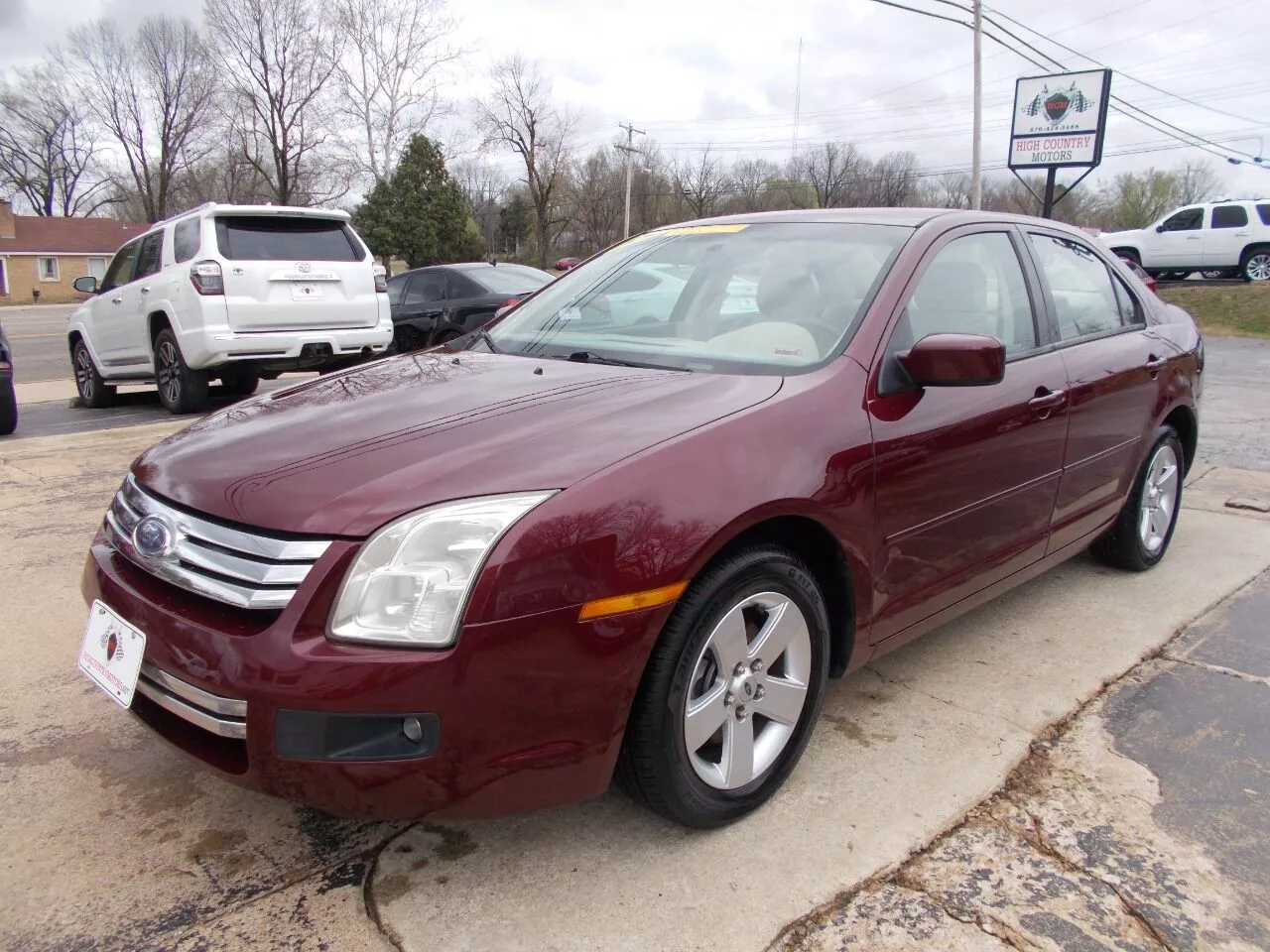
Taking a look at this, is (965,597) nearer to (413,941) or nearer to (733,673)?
(733,673)

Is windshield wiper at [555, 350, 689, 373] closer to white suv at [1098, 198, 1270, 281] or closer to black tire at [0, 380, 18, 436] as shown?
black tire at [0, 380, 18, 436]

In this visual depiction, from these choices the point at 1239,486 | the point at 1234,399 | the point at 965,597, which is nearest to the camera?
the point at 965,597

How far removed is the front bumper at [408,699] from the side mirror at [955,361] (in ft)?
3.59

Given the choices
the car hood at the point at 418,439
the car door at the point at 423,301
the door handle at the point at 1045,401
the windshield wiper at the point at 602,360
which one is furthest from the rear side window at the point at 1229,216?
the car hood at the point at 418,439

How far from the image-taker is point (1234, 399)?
32.8 feet

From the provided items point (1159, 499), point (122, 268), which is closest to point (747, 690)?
point (1159, 499)

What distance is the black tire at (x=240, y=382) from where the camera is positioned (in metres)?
8.62

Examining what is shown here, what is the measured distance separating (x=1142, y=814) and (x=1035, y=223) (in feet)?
7.49

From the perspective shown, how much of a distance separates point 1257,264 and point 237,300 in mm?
22362

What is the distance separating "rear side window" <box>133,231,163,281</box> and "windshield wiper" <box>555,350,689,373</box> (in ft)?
22.1

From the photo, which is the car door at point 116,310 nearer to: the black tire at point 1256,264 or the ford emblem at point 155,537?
the ford emblem at point 155,537

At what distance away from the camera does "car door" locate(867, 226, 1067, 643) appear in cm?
258

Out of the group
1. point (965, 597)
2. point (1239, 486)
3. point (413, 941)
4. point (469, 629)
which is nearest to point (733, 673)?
point (469, 629)

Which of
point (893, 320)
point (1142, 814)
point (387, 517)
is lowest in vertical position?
point (1142, 814)
